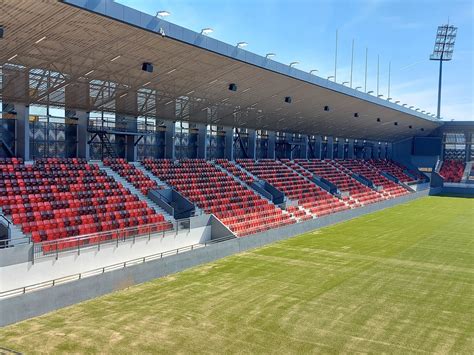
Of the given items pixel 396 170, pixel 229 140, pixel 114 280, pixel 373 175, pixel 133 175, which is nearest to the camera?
pixel 114 280

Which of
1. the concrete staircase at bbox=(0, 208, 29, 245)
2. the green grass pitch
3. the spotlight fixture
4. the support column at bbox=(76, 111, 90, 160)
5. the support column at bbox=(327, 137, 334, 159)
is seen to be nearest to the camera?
the green grass pitch

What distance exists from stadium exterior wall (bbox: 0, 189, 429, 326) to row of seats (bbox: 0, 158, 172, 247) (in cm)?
254

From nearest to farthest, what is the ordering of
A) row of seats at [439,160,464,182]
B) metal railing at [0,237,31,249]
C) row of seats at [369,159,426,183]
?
metal railing at [0,237,31,249], row of seats at [369,159,426,183], row of seats at [439,160,464,182]

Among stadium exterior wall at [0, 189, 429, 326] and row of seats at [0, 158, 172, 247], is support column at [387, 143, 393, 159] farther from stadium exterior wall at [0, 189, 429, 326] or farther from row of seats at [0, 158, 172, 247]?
row of seats at [0, 158, 172, 247]

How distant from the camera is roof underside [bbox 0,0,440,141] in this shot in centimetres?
1728

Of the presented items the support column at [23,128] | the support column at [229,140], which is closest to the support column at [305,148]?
the support column at [229,140]

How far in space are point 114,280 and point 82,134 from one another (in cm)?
1403

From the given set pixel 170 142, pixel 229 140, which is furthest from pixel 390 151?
pixel 170 142

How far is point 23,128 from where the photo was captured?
24.9 m

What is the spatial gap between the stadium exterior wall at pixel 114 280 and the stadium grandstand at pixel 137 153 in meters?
0.05

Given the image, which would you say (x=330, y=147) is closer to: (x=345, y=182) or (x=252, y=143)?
(x=345, y=182)

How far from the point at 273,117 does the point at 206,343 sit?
30315mm

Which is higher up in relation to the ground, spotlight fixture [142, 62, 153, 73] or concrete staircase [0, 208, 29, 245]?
spotlight fixture [142, 62, 153, 73]

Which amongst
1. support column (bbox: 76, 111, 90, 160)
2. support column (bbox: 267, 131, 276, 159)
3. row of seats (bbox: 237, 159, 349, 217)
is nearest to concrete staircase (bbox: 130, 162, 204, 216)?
support column (bbox: 76, 111, 90, 160)
